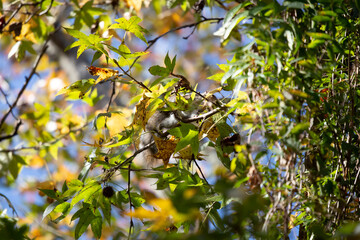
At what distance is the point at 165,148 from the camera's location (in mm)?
875

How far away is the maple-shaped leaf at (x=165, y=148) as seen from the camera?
874mm

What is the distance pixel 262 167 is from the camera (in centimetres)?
70

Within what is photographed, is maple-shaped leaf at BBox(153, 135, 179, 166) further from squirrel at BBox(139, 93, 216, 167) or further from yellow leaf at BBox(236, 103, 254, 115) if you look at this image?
yellow leaf at BBox(236, 103, 254, 115)

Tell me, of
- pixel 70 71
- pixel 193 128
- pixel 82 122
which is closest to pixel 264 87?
pixel 193 128

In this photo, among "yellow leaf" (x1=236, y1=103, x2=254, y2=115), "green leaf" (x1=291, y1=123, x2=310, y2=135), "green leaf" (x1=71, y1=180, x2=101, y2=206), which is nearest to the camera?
"green leaf" (x1=291, y1=123, x2=310, y2=135)

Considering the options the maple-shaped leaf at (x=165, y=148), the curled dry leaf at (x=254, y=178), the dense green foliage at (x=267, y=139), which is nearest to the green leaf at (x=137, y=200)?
the dense green foliage at (x=267, y=139)

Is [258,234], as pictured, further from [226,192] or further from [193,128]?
[193,128]

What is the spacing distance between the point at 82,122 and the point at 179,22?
5.62ft

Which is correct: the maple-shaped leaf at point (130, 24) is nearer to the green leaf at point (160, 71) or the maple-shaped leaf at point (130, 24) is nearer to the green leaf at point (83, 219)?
the green leaf at point (160, 71)

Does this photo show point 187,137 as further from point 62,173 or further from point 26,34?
point 62,173

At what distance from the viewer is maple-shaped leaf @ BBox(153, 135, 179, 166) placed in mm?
874

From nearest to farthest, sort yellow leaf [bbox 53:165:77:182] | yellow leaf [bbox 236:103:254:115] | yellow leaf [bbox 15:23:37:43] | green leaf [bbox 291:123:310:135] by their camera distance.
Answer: green leaf [bbox 291:123:310:135]
yellow leaf [bbox 236:103:254:115]
yellow leaf [bbox 15:23:37:43]
yellow leaf [bbox 53:165:77:182]

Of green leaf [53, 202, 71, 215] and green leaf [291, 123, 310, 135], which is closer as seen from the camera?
green leaf [291, 123, 310, 135]

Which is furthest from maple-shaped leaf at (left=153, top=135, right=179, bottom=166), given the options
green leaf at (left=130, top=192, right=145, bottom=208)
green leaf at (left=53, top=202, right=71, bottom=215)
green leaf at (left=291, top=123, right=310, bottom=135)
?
green leaf at (left=291, top=123, right=310, bottom=135)
